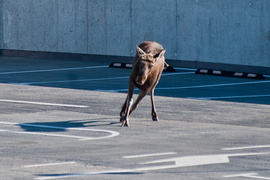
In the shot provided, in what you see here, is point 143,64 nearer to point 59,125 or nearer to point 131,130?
point 131,130

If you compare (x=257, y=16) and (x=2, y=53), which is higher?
(x=257, y=16)

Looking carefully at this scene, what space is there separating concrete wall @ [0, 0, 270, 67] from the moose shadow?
10885 millimetres

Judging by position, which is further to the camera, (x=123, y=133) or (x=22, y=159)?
(x=123, y=133)

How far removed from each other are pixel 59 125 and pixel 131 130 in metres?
1.59

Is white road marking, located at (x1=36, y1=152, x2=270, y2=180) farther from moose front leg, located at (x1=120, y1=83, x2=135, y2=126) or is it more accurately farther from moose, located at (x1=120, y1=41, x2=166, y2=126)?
moose front leg, located at (x1=120, y1=83, x2=135, y2=126)

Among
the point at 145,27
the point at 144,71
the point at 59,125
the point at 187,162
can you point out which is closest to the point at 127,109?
the point at 144,71

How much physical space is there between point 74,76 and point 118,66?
3.04 m

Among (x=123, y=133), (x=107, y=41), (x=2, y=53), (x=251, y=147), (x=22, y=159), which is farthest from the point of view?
(x=2, y=53)

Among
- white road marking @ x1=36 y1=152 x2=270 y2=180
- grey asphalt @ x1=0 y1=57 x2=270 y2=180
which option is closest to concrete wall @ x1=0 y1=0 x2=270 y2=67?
grey asphalt @ x1=0 y1=57 x2=270 y2=180

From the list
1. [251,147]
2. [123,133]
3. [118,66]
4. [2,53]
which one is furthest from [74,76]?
[251,147]

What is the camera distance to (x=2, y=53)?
32438mm

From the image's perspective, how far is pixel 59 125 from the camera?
1554cm

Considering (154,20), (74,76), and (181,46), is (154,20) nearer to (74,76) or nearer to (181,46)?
(181,46)

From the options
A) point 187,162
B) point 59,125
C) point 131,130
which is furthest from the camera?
point 59,125
